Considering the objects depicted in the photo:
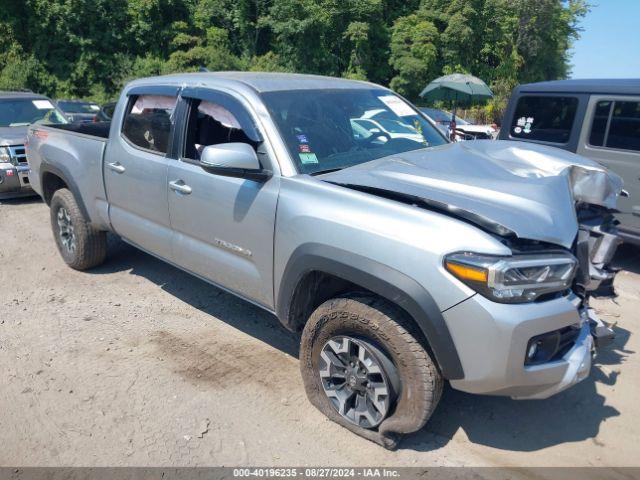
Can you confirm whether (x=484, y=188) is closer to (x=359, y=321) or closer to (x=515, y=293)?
(x=515, y=293)

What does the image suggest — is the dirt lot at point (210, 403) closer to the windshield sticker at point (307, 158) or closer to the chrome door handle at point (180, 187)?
the chrome door handle at point (180, 187)

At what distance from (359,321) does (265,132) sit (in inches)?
51.6

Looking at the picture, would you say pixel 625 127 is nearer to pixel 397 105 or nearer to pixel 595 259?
pixel 397 105

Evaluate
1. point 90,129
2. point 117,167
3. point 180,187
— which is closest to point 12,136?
point 90,129

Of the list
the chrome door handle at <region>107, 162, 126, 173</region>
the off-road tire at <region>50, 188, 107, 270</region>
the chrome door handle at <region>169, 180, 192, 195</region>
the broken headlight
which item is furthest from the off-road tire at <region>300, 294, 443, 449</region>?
the off-road tire at <region>50, 188, 107, 270</region>

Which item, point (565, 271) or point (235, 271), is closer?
point (565, 271)

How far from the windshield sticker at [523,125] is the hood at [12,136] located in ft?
23.0

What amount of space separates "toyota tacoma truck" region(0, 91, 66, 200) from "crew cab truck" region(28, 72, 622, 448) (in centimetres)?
449

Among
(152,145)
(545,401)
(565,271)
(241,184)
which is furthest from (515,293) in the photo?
(152,145)

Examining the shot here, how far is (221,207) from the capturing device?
3.48m

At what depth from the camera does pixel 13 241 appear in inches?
255

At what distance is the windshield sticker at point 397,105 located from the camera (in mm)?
4086

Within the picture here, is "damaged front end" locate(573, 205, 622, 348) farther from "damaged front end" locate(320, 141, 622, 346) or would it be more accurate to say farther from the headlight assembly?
the headlight assembly

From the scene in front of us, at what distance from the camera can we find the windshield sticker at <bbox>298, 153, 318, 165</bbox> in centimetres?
326
